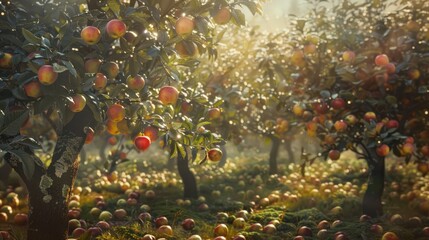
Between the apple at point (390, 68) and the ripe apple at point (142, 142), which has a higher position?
the apple at point (390, 68)

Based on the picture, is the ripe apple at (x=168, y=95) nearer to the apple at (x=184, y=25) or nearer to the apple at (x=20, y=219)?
the apple at (x=184, y=25)

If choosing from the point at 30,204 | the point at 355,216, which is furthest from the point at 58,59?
the point at 355,216

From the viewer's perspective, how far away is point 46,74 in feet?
12.0

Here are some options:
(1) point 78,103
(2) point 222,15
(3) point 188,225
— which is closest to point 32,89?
(1) point 78,103

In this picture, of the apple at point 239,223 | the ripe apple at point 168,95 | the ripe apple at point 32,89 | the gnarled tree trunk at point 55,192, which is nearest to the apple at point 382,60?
the apple at point 239,223

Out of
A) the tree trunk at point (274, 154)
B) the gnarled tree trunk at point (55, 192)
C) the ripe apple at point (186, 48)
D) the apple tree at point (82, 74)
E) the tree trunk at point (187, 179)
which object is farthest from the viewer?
the tree trunk at point (274, 154)

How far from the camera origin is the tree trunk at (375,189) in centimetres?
705

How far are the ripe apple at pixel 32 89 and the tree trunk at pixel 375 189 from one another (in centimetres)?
560

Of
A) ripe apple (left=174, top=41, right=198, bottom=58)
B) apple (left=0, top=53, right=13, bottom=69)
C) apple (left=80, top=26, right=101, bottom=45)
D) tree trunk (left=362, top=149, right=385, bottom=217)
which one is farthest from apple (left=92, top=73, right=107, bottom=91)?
tree trunk (left=362, top=149, right=385, bottom=217)

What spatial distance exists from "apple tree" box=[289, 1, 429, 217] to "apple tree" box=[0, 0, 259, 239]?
274cm

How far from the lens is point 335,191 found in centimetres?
983

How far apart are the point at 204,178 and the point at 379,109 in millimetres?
6855

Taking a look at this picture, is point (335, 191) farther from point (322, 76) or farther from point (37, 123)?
point (37, 123)

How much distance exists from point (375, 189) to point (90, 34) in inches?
223
